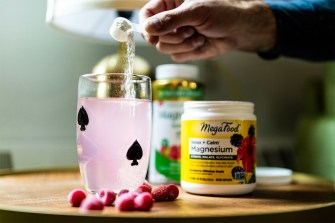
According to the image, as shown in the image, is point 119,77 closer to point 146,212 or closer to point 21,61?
point 146,212

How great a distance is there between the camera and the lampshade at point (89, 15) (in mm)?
787

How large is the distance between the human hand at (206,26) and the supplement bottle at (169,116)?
6cm

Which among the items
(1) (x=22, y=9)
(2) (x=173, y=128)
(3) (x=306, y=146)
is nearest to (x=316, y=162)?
(3) (x=306, y=146)

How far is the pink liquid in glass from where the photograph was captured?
1.81 feet

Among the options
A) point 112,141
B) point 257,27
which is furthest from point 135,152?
point 257,27

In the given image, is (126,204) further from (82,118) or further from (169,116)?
(169,116)

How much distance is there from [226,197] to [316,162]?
62 cm

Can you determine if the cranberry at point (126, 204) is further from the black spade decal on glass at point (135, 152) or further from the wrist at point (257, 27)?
the wrist at point (257, 27)

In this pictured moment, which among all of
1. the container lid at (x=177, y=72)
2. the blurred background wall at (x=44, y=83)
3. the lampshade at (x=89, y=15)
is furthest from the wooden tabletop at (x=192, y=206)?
the blurred background wall at (x=44, y=83)

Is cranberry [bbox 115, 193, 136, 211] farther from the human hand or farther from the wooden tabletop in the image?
the human hand

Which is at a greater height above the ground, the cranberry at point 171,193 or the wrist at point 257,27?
the wrist at point 257,27

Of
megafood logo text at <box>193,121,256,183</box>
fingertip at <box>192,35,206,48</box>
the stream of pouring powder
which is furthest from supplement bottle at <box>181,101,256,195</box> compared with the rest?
fingertip at <box>192,35,206,48</box>

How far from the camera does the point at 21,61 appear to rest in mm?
1197

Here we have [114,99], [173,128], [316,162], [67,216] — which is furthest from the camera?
[316,162]
